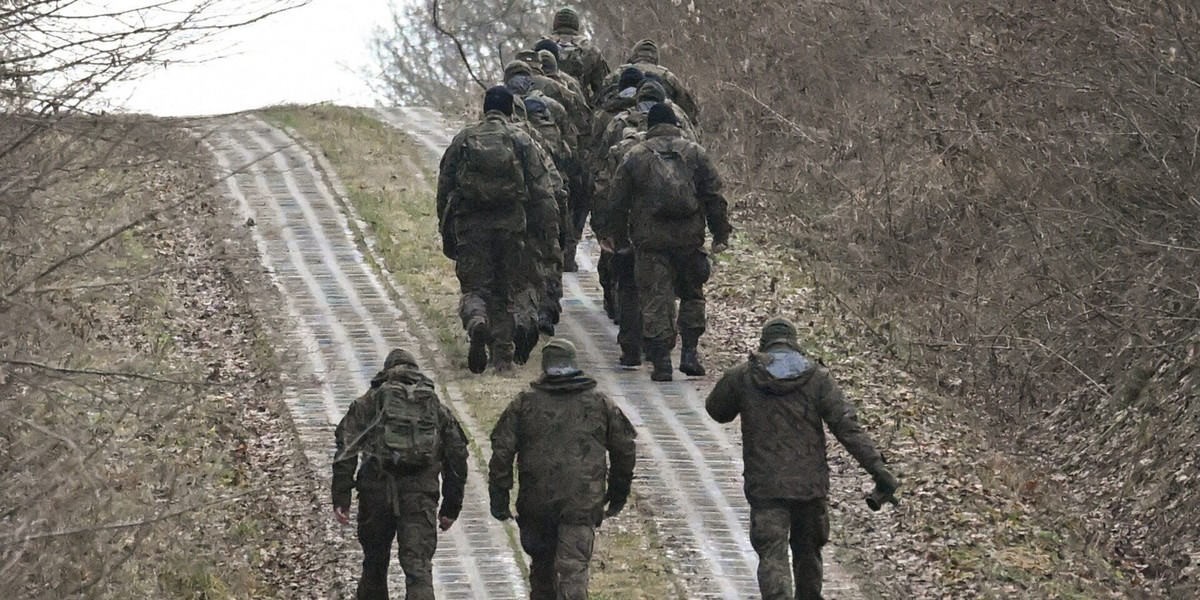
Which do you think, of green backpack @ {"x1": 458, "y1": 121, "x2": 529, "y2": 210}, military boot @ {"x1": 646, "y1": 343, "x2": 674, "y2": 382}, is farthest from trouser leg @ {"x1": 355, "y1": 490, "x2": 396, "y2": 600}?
military boot @ {"x1": 646, "y1": 343, "x2": 674, "y2": 382}

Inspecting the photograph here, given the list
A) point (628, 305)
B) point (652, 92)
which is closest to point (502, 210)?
point (628, 305)

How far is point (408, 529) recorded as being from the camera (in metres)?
12.3

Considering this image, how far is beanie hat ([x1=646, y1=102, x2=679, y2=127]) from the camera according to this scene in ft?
59.0

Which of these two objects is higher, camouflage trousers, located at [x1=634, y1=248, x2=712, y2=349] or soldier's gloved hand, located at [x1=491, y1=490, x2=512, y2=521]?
soldier's gloved hand, located at [x1=491, y1=490, x2=512, y2=521]

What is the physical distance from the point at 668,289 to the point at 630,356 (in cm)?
123

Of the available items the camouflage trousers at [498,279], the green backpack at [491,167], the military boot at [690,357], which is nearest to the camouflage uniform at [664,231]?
the military boot at [690,357]

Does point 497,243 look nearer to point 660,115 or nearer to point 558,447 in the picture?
point 660,115

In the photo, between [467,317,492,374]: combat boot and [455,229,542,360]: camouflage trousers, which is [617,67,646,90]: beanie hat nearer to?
[455,229,542,360]: camouflage trousers

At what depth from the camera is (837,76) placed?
95.2 ft

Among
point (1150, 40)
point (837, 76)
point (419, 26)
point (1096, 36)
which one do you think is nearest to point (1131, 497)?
point (1150, 40)

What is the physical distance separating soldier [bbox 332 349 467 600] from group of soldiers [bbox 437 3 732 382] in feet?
18.3

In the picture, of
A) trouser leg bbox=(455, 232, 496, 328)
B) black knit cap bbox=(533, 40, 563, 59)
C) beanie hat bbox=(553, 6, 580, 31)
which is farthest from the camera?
beanie hat bbox=(553, 6, 580, 31)

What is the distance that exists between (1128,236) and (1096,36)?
2923 millimetres

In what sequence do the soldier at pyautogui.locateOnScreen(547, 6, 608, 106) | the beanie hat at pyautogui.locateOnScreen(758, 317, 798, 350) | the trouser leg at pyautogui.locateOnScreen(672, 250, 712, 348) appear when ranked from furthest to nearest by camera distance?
the soldier at pyautogui.locateOnScreen(547, 6, 608, 106), the trouser leg at pyautogui.locateOnScreen(672, 250, 712, 348), the beanie hat at pyautogui.locateOnScreen(758, 317, 798, 350)
